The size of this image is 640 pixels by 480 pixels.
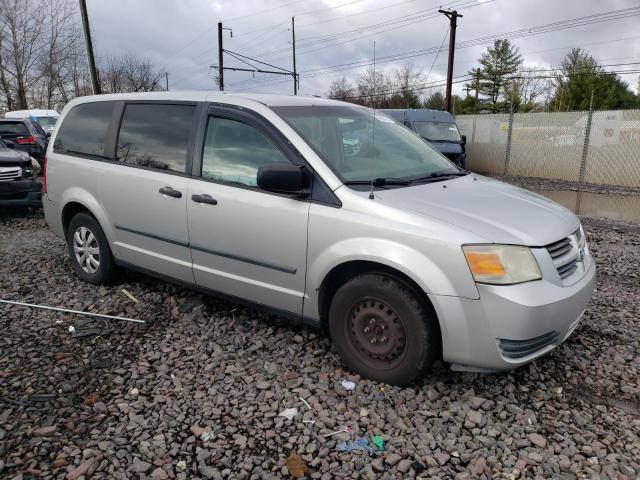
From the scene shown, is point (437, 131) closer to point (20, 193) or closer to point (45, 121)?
point (20, 193)

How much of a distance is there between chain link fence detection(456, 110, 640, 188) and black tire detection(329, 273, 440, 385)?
14.4 m

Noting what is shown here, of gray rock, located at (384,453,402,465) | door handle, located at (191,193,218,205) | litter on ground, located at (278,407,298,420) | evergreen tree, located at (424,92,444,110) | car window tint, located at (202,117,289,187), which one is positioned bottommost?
gray rock, located at (384,453,402,465)

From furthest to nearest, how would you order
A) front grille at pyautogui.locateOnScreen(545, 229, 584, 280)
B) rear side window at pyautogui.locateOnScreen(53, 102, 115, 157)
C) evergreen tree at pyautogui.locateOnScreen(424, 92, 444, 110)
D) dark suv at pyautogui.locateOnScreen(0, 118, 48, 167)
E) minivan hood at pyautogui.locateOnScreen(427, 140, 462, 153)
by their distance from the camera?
1. evergreen tree at pyautogui.locateOnScreen(424, 92, 444, 110)
2. minivan hood at pyautogui.locateOnScreen(427, 140, 462, 153)
3. dark suv at pyautogui.locateOnScreen(0, 118, 48, 167)
4. rear side window at pyautogui.locateOnScreen(53, 102, 115, 157)
5. front grille at pyautogui.locateOnScreen(545, 229, 584, 280)

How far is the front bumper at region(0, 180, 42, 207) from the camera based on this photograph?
859 centimetres

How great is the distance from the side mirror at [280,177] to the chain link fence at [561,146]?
14.4 m

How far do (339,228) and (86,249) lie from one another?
9.91ft

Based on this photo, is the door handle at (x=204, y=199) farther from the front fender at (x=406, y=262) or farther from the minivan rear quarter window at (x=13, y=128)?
the minivan rear quarter window at (x=13, y=128)

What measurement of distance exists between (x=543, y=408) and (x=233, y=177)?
253 cm

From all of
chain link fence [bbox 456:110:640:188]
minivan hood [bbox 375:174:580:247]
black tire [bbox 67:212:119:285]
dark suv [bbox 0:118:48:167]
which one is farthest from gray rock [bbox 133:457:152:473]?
chain link fence [bbox 456:110:640:188]

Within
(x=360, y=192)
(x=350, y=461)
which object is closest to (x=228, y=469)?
(x=350, y=461)

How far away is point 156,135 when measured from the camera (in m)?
4.24

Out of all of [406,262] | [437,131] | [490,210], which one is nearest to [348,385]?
[406,262]

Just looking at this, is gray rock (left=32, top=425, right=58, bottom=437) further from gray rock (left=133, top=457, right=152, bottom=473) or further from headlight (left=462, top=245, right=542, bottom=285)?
headlight (left=462, top=245, right=542, bottom=285)

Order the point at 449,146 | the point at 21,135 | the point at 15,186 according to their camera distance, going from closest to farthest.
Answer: the point at 15,186, the point at 21,135, the point at 449,146
